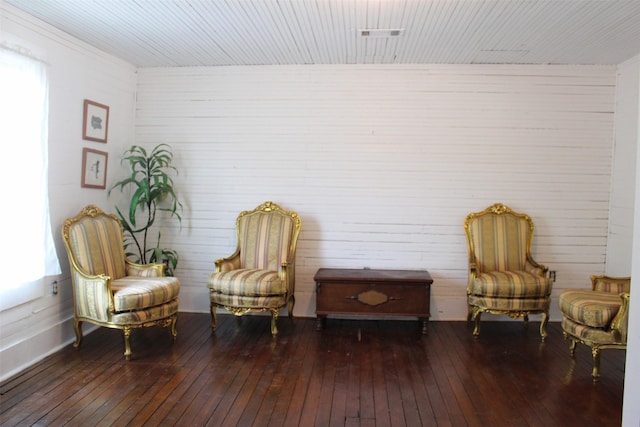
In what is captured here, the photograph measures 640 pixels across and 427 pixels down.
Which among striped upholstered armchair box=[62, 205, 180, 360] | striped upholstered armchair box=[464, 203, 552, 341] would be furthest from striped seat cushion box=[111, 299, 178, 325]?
striped upholstered armchair box=[464, 203, 552, 341]

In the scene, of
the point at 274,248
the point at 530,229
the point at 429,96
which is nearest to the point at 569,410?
the point at 530,229

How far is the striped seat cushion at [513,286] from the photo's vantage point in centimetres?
415

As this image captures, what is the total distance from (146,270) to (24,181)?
131 centimetres

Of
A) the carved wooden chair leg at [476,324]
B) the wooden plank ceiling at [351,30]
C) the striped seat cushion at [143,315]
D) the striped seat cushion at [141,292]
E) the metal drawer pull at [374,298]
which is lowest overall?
the carved wooden chair leg at [476,324]

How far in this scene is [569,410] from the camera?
113 inches

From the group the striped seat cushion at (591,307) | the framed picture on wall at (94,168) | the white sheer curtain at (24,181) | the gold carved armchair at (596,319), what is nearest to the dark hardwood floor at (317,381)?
the gold carved armchair at (596,319)

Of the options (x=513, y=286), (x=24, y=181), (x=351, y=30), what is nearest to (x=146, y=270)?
(x=24, y=181)

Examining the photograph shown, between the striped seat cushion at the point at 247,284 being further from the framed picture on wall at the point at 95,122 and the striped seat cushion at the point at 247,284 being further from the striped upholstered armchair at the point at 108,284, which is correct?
the framed picture on wall at the point at 95,122

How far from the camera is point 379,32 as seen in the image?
157 inches

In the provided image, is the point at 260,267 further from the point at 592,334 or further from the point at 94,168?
the point at 592,334

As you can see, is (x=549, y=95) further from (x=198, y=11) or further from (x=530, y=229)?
(x=198, y=11)

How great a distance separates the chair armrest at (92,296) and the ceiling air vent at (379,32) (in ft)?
10.0

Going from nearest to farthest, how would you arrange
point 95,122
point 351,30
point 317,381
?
point 317,381, point 351,30, point 95,122

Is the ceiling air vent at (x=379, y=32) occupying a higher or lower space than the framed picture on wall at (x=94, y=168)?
higher
